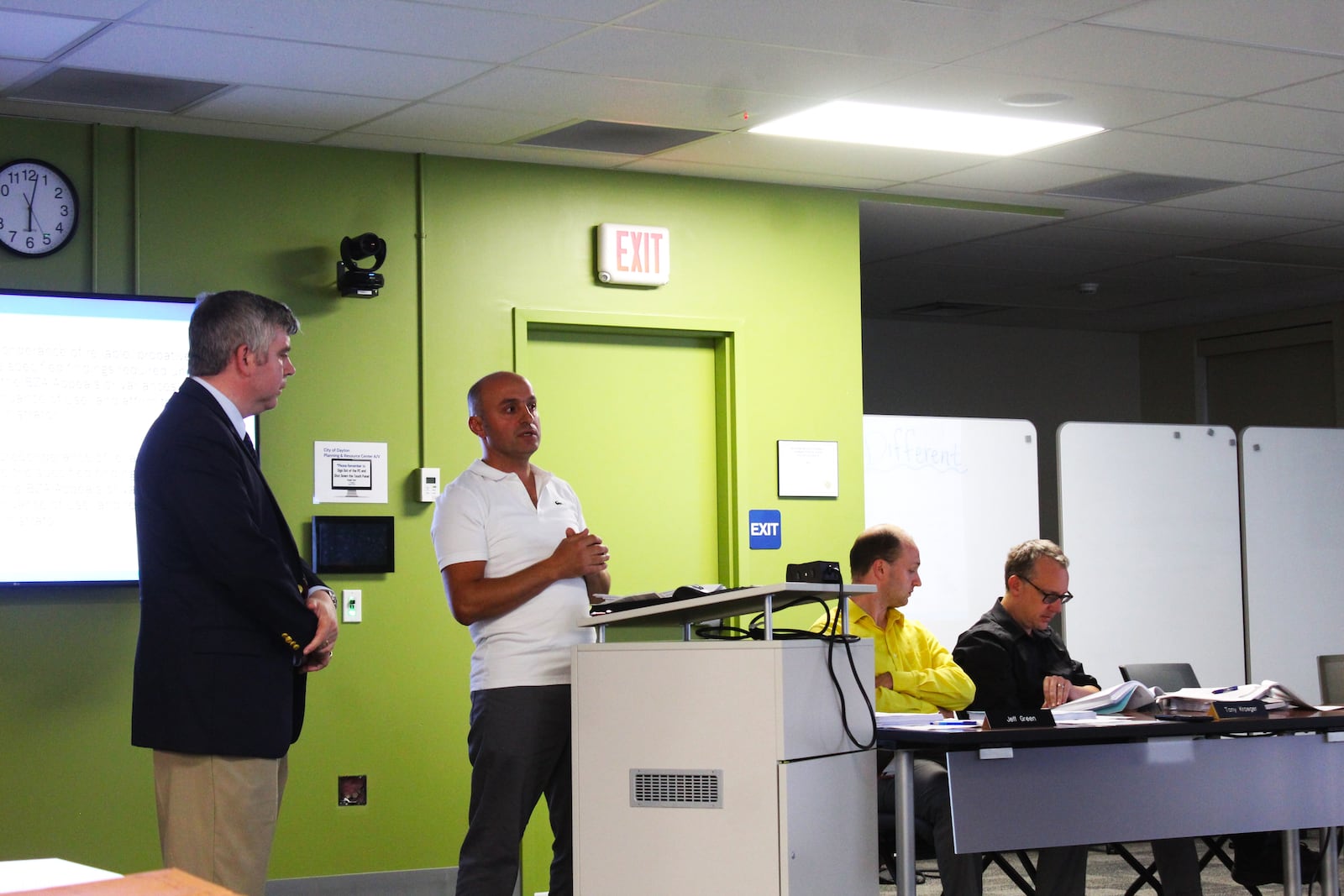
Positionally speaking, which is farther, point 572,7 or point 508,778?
point 572,7

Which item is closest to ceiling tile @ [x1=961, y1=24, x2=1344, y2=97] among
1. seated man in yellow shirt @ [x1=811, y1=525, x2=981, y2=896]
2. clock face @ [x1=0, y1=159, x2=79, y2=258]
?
seated man in yellow shirt @ [x1=811, y1=525, x2=981, y2=896]

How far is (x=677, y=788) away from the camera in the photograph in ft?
11.2

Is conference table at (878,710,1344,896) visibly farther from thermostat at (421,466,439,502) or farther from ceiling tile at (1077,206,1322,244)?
ceiling tile at (1077,206,1322,244)

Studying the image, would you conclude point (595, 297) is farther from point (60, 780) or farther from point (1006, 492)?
point (60, 780)

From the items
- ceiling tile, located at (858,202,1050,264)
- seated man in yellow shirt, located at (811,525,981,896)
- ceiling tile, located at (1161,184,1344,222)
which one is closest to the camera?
seated man in yellow shirt, located at (811,525,981,896)

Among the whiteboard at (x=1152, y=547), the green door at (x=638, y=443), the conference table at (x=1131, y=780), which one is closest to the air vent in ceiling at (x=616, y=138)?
the green door at (x=638, y=443)

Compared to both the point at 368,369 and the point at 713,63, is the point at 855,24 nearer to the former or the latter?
the point at 713,63

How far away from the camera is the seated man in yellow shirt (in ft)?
14.8

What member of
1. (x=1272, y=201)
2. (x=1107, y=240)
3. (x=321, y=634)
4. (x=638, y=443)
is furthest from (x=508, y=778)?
(x=1107, y=240)

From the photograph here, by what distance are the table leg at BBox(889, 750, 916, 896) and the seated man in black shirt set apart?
1119mm

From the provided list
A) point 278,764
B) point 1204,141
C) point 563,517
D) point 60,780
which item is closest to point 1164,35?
point 1204,141

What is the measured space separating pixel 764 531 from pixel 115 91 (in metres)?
2.93

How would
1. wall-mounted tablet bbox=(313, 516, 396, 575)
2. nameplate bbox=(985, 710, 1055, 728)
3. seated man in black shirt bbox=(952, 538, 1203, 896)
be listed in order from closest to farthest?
nameplate bbox=(985, 710, 1055, 728) → seated man in black shirt bbox=(952, 538, 1203, 896) → wall-mounted tablet bbox=(313, 516, 396, 575)

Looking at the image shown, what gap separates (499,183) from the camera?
594cm
